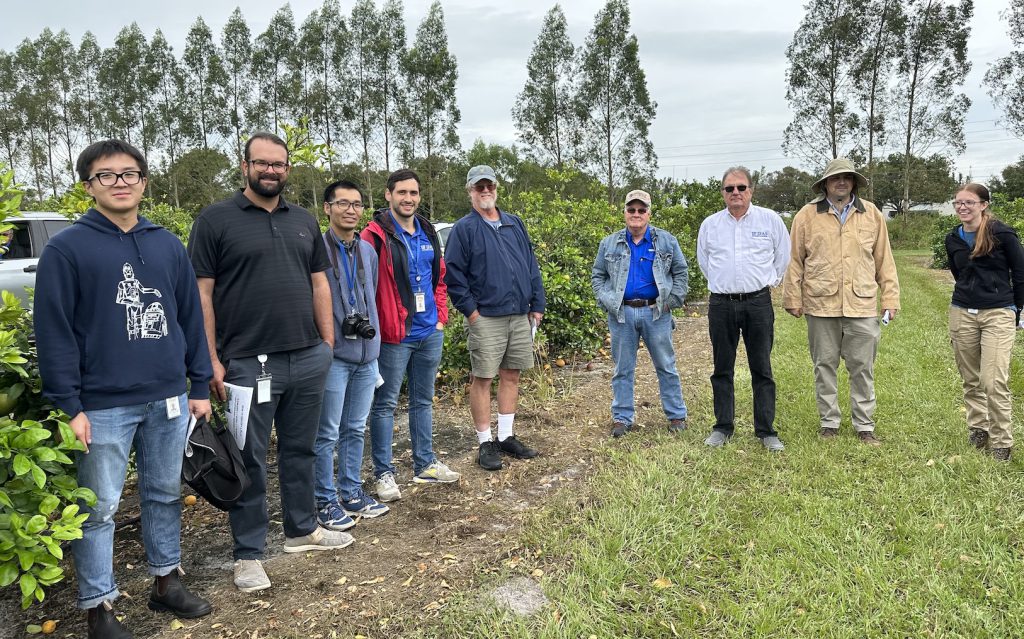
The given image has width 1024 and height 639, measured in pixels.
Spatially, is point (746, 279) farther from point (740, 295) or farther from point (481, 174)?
point (481, 174)

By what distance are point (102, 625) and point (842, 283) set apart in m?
4.91

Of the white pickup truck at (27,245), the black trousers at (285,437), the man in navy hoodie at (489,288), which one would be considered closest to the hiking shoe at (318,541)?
A: the black trousers at (285,437)

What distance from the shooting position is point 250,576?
10.5 ft

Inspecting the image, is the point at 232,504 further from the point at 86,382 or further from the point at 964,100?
the point at 964,100

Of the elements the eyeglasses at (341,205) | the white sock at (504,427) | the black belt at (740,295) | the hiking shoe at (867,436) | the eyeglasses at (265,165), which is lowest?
the hiking shoe at (867,436)

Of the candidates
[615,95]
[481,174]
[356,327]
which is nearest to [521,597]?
[356,327]

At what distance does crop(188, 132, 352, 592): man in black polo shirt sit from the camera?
3.16 meters

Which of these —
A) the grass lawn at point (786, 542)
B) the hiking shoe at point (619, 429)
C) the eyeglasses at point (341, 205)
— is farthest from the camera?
the hiking shoe at point (619, 429)

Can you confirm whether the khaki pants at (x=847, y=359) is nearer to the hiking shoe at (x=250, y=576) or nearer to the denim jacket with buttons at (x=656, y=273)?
the denim jacket with buttons at (x=656, y=273)

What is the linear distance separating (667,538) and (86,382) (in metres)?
2.84

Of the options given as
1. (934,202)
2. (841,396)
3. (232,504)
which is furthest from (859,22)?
(232,504)

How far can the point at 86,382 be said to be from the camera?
2.65m

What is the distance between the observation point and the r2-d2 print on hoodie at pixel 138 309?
2.72 meters

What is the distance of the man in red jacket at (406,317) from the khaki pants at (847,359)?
114 inches
